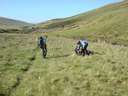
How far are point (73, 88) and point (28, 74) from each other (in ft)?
15.9

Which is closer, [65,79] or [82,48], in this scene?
[65,79]

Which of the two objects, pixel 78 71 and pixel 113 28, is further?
pixel 113 28

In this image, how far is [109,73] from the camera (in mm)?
18766

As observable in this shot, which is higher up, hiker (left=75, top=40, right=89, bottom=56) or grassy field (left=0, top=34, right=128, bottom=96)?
hiker (left=75, top=40, right=89, bottom=56)

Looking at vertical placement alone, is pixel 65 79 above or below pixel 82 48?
below

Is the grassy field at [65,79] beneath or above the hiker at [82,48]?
beneath

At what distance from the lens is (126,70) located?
64.2ft

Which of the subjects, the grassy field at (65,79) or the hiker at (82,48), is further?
the hiker at (82,48)

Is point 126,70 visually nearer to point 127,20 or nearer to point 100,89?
point 100,89

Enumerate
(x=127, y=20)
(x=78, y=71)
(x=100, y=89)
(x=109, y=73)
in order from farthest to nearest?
1. (x=127, y=20)
2. (x=78, y=71)
3. (x=109, y=73)
4. (x=100, y=89)

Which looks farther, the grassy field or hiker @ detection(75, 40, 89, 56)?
hiker @ detection(75, 40, 89, 56)

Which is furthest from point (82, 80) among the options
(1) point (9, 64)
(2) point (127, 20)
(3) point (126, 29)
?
(2) point (127, 20)

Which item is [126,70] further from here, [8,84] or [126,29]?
[126,29]


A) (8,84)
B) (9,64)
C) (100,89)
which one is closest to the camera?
(100,89)
